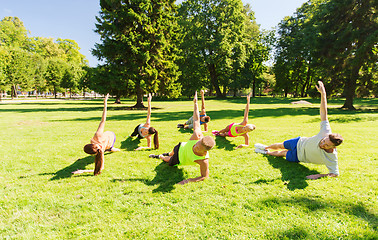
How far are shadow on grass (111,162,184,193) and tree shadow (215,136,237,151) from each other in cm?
253

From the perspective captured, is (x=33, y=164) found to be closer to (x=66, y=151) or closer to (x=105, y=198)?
(x=66, y=151)

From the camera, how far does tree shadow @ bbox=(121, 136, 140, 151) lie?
294 inches

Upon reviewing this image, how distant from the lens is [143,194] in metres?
4.07

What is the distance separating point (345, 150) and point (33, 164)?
412 inches

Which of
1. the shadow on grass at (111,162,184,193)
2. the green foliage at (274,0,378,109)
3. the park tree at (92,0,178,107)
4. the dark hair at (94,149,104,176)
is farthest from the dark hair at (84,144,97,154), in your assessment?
the green foliage at (274,0,378,109)

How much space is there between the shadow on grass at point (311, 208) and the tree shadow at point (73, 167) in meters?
5.00

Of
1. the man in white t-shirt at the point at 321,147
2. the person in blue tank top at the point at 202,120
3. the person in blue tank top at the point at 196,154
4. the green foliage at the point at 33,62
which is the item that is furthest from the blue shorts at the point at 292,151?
the green foliage at the point at 33,62

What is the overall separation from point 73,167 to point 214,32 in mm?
42128

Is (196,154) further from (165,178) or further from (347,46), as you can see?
(347,46)

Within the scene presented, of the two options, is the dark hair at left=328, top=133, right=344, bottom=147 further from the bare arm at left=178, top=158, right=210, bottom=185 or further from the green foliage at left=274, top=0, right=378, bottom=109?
the green foliage at left=274, top=0, right=378, bottom=109

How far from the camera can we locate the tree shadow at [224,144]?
Result: 7.19 m

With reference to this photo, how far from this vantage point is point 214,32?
40.9 metres

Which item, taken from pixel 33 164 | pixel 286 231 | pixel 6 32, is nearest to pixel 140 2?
pixel 33 164

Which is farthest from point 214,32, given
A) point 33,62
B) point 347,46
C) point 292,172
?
point 33,62
